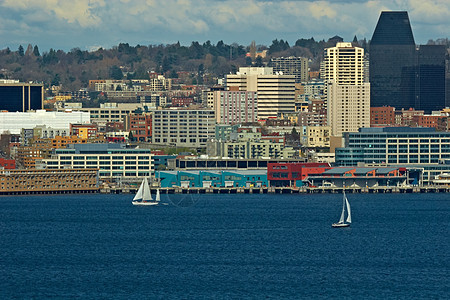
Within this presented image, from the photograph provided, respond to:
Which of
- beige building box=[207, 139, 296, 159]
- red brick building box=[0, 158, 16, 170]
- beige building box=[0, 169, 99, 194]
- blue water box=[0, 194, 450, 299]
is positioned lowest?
blue water box=[0, 194, 450, 299]

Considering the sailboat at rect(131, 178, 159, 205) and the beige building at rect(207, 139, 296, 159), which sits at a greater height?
the beige building at rect(207, 139, 296, 159)

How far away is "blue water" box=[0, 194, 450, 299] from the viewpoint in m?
71.1

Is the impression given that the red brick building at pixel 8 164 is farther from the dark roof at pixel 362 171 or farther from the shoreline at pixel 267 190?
the dark roof at pixel 362 171

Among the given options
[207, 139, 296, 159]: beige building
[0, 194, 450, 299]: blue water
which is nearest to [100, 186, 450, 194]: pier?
[0, 194, 450, 299]: blue water

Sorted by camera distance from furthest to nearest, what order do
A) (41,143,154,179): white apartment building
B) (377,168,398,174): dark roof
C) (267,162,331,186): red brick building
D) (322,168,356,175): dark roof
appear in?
(41,143,154,179): white apartment building < (377,168,398,174): dark roof < (267,162,331,186): red brick building < (322,168,356,175): dark roof

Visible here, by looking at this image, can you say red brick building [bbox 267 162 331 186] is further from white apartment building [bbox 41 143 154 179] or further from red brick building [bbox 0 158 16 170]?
red brick building [bbox 0 158 16 170]

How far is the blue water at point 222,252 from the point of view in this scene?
71125mm

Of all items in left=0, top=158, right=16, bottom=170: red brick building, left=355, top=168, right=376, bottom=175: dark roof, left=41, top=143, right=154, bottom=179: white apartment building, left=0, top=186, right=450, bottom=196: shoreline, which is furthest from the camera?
left=0, top=158, right=16, bottom=170: red brick building

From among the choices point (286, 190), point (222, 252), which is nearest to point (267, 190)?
point (286, 190)

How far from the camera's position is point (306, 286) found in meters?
71.8

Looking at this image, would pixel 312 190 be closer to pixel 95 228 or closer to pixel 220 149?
pixel 220 149

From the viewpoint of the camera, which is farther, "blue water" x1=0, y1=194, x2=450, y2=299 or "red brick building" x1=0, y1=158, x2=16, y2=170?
"red brick building" x1=0, y1=158, x2=16, y2=170

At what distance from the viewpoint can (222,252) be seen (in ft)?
284

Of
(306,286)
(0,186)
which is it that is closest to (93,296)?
(306,286)
